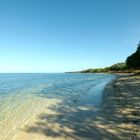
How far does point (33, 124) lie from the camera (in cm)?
1309

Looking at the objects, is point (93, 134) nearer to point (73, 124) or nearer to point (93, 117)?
point (73, 124)

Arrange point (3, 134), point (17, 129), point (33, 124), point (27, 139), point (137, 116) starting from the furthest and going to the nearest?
1. point (137, 116)
2. point (33, 124)
3. point (17, 129)
4. point (3, 134)
5. point (27, 139)

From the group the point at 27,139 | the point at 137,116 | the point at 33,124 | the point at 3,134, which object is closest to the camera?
the point at 27,139

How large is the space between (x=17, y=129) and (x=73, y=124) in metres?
3.16

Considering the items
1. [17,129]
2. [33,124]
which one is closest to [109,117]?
[33,124]

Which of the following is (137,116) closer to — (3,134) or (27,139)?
(27,139)

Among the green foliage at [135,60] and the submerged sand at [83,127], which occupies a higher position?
the green foliage at [135,60]

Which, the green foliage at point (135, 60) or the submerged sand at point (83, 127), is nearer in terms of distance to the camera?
the submerged sand at point (83, 127)

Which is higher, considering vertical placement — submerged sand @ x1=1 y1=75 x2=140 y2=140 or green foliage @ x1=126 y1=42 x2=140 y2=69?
green foliage @ x1=126 y1=42 x2=140 y2=69

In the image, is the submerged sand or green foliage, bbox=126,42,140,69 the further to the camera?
green foliage, bbox=126,42,140,69

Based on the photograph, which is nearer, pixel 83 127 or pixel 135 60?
pixel 83 127

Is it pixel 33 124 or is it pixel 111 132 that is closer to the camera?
pixel 111 132

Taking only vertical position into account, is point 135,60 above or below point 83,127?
above

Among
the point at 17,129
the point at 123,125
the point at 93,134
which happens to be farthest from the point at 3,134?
the point at 123,125
